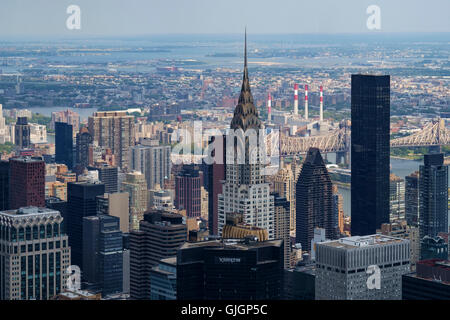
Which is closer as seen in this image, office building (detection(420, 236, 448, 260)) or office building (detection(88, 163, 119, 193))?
office building (detection(420, 236, 448, 260))

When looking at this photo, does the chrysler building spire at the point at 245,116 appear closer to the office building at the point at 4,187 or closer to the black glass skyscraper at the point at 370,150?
the office building at the point at 4,187

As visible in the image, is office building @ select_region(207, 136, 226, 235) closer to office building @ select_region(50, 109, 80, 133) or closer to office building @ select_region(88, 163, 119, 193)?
office building @ select_region(88, 163, 119, 193)

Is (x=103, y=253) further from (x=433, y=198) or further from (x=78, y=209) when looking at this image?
(x=433, y=198)

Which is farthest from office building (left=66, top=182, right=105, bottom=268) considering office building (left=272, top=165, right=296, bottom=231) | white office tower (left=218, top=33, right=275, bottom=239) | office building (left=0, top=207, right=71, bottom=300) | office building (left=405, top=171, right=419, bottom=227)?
office building (left=405, top=171, right=419, bottom=227)

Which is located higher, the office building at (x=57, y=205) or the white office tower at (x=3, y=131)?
the white office tower at (x=3, y=131)

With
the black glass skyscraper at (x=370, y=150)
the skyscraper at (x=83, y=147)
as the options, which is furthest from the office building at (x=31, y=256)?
the skyscraper at (x=83, y=147)
